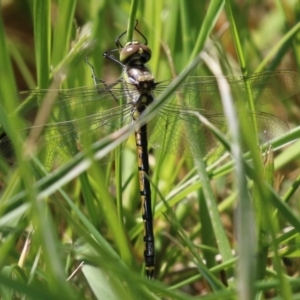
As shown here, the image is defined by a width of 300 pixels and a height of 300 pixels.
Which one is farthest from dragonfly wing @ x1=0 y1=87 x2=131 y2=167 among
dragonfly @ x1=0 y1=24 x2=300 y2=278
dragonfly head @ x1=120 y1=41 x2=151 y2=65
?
dragonfly head @ x1=120 y1=41 x2=151 y2=65

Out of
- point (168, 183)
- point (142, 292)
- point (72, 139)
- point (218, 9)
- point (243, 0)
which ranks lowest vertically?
point (142, 292)

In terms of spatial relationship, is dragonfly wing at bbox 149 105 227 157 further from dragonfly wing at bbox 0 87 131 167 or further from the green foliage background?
dragonfly wing at bbox 0 87 131 167

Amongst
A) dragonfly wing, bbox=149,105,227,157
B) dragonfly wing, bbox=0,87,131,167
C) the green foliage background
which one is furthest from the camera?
dragonfly wing, bbox=149,105,227,157

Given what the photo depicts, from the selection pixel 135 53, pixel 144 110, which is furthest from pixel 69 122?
pixel 135 53

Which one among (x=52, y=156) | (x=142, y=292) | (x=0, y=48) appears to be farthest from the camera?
(x=52, y=156)

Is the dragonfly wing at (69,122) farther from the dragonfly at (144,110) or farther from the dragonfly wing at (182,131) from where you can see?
the dragonfly wing at (182,131)

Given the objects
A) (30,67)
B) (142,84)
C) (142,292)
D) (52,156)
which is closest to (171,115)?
(142,84)

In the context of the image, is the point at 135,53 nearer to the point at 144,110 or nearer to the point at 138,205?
the point at 144,110

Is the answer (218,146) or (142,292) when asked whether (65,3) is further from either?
(142,292)
